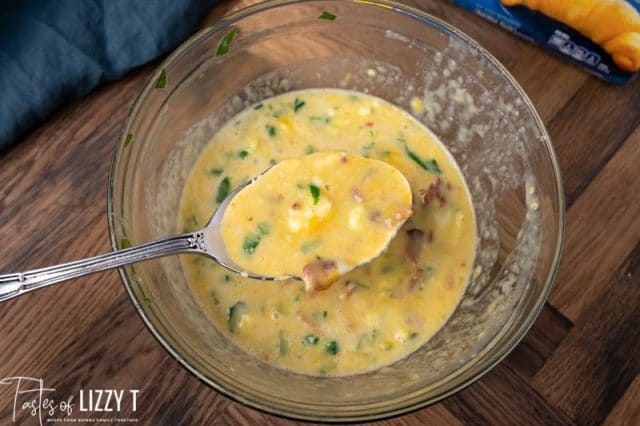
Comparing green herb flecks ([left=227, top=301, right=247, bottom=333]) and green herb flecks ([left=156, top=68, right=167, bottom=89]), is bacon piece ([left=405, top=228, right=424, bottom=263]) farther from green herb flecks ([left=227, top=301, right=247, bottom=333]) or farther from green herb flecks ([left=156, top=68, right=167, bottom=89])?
green herb flecks ([left=156, top=68, right=167, bottom=89])

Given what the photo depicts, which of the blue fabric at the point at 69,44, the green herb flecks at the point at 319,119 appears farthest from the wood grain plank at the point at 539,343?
the blue fabric at the point at 69,44

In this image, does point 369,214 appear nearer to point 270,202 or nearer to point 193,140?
point 270,202

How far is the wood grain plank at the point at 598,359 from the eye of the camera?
4.86 ft

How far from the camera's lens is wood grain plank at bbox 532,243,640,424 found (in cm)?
148

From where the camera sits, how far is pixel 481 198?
5.32ft

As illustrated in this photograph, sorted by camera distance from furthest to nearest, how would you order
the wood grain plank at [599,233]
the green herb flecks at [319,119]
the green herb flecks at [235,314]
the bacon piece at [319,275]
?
the green herb flecks at [319,119] < the wood grain plank at [599,233] < the green herb flecks at [235,314] < the bacon piece at [319,275]

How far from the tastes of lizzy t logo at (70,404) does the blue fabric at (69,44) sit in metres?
0.60

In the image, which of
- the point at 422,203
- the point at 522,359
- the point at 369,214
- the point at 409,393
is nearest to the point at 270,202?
the point at 369,214

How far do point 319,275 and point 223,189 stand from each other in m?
0.38

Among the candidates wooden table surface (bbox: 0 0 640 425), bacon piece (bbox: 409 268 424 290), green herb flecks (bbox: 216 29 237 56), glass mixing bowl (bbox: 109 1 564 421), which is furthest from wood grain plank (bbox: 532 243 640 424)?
green herb flecks (bbox: 216 29 237 56)

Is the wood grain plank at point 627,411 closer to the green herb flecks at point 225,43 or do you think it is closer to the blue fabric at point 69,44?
the green herb flecks at point 225,43

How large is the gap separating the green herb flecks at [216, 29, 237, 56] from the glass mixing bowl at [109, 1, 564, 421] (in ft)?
0.04

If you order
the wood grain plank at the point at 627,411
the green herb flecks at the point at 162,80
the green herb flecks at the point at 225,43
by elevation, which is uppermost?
the green herb flecks at the point at 225,43

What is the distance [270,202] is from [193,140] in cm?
32
